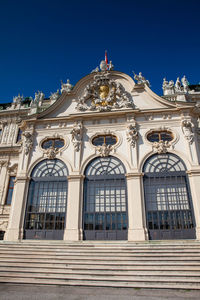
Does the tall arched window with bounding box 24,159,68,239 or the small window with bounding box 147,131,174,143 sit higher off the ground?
the small window with bounding box 147,131,174,143

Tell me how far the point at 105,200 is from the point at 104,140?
19.1ft

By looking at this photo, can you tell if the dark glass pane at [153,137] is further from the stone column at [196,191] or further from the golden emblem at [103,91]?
the golden emblem at [103,91]

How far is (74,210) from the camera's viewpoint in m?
18.3

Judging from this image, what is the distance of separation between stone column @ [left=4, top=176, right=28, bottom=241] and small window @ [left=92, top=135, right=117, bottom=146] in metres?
7.46

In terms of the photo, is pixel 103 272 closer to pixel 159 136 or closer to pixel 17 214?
pixel 17 214

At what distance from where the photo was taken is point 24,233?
61.1 feet

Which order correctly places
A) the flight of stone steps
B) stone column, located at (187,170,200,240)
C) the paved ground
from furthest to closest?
stone column, located at (187,170,200,240), the flight of stone steps, the paved ground

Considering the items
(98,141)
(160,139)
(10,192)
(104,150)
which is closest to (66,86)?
(98,141)

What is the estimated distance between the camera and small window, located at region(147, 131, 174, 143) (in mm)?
20438

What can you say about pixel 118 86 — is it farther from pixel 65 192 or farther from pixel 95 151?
pixel 65 192

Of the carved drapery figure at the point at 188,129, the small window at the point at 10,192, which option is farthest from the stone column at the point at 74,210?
the carved drapery figure at the point at 188,129

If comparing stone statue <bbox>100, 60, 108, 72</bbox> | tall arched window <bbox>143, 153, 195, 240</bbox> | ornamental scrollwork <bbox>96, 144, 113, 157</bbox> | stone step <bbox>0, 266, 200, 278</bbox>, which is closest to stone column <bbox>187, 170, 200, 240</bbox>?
tall arched window <bbox>143, 153, 195, 240</bbox>

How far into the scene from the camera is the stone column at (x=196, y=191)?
1662 centimetres

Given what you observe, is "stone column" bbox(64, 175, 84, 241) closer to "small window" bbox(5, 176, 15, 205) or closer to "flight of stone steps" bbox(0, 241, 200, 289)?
"flight of stone steps" bbox(0, 241, 200, 289)
